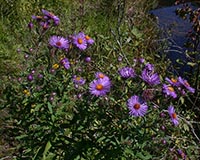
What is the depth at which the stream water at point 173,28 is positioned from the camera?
4675mm

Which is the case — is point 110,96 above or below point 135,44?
below

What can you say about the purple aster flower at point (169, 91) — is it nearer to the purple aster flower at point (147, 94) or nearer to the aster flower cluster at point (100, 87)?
the purple aster flower at point (147, 94)

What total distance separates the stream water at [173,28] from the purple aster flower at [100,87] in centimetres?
256

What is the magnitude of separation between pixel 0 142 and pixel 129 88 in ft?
4.31

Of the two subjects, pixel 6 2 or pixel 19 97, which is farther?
pixel 6 2

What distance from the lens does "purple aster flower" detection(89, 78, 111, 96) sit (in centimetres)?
180

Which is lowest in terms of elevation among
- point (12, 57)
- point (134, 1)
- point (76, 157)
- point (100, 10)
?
point (76, 157)

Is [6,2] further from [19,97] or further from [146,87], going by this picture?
[146,87]

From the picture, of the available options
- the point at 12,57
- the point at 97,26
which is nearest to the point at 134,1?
the point at 97,26

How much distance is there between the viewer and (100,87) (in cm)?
181

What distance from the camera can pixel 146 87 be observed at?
1.84 metres

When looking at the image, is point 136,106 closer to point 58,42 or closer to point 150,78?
point 150,78

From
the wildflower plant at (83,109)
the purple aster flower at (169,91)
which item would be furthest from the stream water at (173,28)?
the purple aster flower at (169,91)

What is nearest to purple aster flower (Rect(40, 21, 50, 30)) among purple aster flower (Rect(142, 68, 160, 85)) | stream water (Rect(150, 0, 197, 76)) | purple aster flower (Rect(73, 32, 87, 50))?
purple aster flower (Rect(73, 32, 87, 50))
